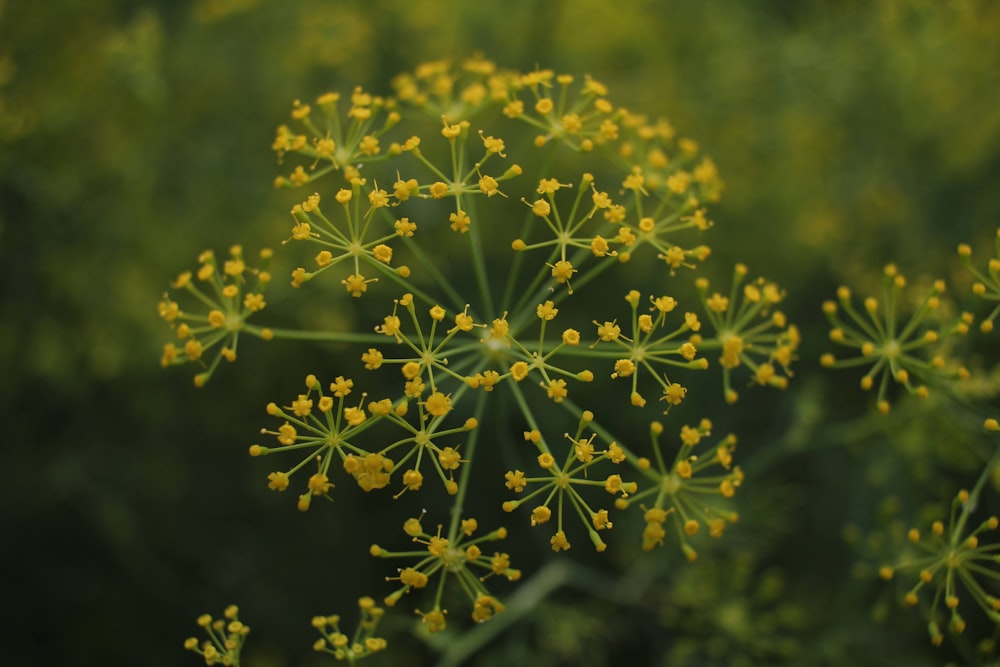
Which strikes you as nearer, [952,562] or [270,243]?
[952,562]

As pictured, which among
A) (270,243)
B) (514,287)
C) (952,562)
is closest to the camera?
(952,562)

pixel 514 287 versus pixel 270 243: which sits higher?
pixel 270 243

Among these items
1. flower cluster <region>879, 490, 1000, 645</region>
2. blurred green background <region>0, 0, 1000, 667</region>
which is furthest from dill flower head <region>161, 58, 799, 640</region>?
flower cluster <region>879, 490, 1000, 645</region>

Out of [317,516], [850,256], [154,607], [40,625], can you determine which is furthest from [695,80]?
[40,625]

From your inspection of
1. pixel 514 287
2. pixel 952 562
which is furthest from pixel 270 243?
pixel 952 562

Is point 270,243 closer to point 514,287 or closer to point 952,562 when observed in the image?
point 514,287

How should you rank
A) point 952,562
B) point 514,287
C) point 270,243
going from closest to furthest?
point 952,562 < point 270,243 < point 514,287

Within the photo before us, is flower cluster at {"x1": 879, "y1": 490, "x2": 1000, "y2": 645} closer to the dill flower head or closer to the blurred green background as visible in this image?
the dill flower head

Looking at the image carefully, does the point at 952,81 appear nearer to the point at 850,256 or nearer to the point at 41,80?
the point at 850,256
